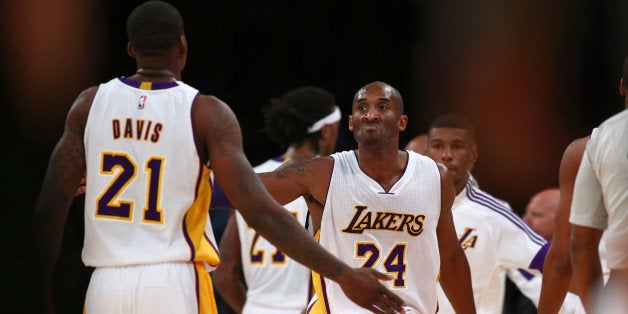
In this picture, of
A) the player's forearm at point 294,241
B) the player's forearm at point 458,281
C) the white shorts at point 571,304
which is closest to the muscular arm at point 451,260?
the player's forearm at point 458,281

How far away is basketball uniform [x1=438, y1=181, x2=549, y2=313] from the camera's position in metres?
7.38

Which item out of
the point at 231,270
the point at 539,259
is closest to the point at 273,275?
the point at 231,270

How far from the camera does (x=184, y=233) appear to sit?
15.9 ft

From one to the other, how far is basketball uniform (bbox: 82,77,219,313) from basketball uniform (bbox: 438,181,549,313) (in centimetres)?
300

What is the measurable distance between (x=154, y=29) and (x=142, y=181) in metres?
0.71

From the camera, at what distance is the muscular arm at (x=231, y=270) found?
793 cm

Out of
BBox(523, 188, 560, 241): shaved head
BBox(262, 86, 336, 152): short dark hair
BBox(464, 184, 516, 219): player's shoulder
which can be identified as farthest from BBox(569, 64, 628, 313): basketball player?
BBox(523, 188, 560, 241): shaved head

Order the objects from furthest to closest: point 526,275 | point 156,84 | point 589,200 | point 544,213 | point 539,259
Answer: point 544,213, point 526,275, point 539,259, point 156,84, point 589,200

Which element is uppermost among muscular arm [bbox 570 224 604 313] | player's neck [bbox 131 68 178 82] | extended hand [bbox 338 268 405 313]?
player's neck [bbox 131 68 178 82]

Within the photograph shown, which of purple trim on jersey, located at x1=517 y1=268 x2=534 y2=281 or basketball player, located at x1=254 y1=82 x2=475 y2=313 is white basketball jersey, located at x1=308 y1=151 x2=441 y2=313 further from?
purple trim on jersey, located at x1=517 y1=268 x2=534 y2=281

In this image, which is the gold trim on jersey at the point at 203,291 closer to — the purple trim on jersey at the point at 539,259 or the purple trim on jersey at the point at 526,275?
the purple trim on jersey at the point at 539,259

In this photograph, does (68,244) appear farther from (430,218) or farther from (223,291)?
(430,218)

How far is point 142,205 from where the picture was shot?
15.6 feet

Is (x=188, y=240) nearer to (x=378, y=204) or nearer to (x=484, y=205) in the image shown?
(x=378, y=204)
